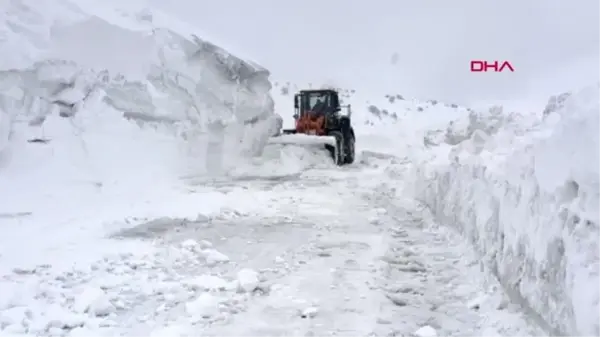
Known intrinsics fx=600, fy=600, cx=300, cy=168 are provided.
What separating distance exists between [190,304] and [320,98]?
16036 millimetres

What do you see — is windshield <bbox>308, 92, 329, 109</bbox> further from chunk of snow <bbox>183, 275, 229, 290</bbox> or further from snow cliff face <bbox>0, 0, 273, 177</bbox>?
chunk of snow <bbox>183, 275, 229, 290</bbox>

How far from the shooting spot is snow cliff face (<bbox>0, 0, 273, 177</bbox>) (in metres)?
12.1

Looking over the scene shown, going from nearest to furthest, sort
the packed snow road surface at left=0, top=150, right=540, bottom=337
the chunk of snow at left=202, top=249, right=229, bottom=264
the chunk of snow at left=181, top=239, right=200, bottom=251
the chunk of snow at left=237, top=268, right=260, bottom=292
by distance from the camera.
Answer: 1. the packed snow road surface at left=0, top=150, right=540, bottom=337
2. the chunk of snow at left=237, top=268, right=260, bottom=292
3. the chunk of snow at left=202, top=249, right=229, bottom=264
4. the chunk of snow at left=181, top=239, right=200, bottom=251

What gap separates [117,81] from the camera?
46.2 ft

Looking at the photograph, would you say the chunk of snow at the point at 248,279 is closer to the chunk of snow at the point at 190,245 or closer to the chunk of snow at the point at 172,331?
the chunk of snow at the point at 172,331

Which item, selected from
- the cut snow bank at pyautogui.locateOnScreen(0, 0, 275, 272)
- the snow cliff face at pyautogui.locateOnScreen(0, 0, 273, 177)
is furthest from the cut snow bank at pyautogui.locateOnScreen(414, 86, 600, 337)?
the snow cliff face at pyautogui.locateOnScreen(0, 0, 273, 177)

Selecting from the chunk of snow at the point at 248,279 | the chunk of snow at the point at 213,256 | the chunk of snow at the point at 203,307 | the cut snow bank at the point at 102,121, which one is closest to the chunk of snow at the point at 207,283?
the chunk of snow at the point at 248,279

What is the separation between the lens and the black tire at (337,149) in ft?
62.0

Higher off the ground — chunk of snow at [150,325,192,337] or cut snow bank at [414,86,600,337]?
cut snow bank at [414,86,600,337]

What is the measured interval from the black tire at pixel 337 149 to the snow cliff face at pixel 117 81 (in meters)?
2.30

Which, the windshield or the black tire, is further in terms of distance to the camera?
the windshield

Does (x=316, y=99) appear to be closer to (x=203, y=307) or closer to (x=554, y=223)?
(x=203, y=307)

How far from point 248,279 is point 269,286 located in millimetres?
256

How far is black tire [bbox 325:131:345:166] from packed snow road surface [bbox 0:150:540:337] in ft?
33.7
